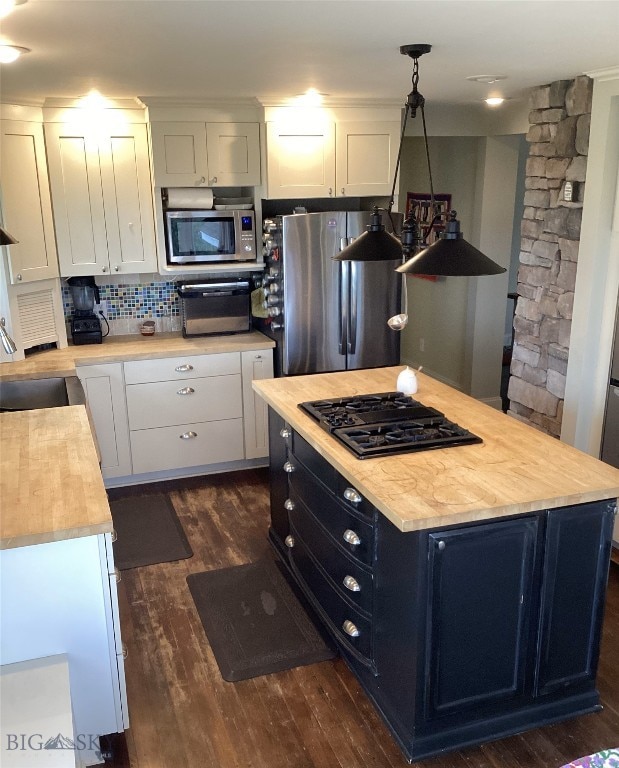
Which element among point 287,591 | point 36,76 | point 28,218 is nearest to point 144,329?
point 28,218

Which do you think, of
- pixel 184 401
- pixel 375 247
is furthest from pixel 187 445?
pixel 375 247

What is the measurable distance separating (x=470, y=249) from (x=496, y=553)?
102 centimetres

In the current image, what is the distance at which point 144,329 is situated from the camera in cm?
488

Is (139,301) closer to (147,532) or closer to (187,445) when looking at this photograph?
(187,445)

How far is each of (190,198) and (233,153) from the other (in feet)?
1.31

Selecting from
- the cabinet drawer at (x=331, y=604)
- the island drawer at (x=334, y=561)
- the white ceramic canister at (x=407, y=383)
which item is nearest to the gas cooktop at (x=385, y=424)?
the white ceramic canister at (x=407, y=383)

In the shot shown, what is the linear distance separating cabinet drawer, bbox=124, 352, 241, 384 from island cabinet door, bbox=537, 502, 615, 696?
269 cm

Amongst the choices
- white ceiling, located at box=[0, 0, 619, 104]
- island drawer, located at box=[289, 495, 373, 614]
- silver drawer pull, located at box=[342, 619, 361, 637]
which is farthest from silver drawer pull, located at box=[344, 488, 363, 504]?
white ceiling, located at box=[0, 0, 619, 104]

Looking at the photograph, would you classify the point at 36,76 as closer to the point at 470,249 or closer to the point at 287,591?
the point at 470,249

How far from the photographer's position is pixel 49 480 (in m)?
2.46

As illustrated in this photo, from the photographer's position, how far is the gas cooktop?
271 centimetres

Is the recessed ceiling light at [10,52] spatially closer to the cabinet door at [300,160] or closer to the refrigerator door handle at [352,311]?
the cabinet door at [300,160]

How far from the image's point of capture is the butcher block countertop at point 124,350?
13.2 feet

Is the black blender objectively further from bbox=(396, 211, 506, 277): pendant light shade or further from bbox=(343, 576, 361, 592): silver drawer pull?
bbox=(396, 211, 506, 277): pendant light shade
